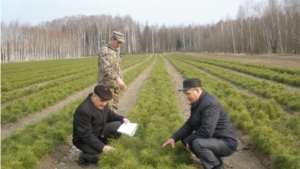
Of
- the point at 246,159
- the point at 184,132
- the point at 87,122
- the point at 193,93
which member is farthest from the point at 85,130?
the point at 246,159

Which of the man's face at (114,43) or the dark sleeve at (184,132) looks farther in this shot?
the man's face at (114,43)

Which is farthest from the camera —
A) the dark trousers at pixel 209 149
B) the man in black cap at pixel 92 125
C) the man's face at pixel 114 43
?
the man's face at pixel 114 43

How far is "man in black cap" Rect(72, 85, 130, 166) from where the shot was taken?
4801mm

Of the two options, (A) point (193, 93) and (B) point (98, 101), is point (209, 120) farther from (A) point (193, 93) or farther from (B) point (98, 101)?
(B) point (98, 101)

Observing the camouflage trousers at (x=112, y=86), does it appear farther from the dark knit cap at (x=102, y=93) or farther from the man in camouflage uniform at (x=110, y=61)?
the dark knit cap at (x=102, y=93)

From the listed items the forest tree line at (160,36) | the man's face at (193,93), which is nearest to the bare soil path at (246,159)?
the man's face at (193,93)

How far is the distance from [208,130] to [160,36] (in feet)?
366

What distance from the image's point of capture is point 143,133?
621 cm

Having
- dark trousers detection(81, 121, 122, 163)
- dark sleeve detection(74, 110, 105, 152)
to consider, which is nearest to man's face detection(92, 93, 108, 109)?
dark sleeve detection(74, 110, 105, 152)

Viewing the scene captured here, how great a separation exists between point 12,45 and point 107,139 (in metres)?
70.5

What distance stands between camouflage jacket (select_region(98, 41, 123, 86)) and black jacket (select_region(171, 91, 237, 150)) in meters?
2.52

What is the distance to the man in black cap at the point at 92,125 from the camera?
4.80 metres

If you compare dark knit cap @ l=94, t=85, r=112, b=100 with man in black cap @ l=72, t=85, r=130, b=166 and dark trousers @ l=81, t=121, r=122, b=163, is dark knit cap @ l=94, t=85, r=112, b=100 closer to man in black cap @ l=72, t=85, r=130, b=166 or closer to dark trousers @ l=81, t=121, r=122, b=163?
man in black cap @ l=72, t=85, r=130, b=166

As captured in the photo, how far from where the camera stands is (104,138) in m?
5.55
